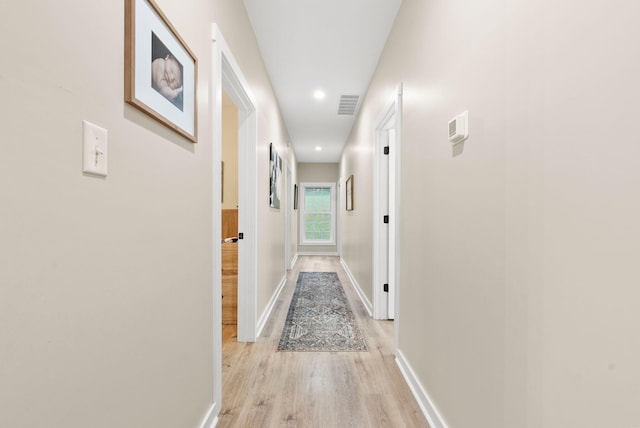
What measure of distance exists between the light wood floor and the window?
5.89m

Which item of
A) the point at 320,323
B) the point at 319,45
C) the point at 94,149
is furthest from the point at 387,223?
the point at 94,149

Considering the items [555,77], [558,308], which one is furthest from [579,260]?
[555,77]

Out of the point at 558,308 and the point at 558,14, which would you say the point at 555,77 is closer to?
the point at 558,14

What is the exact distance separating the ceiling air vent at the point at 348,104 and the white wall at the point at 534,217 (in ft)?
8.05

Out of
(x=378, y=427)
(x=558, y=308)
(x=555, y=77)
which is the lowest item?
(x=378, y=427)

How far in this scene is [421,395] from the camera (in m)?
1.88

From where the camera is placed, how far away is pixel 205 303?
1606 mm

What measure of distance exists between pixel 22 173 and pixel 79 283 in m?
0.28

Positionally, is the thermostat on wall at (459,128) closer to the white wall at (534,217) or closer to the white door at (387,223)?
the white wall at (534,217)

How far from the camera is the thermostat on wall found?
140cm

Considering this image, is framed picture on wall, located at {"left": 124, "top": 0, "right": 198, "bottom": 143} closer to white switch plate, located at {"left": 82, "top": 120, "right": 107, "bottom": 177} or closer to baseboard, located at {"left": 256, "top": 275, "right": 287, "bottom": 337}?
white switch plate, located at {"left": 82, "top": 120, "right": 107, "bottom": 177}

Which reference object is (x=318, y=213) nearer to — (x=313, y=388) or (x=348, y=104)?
(x=348, y=104)

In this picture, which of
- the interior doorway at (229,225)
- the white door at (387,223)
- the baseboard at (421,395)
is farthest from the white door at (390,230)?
the interior doorway at (229,225)

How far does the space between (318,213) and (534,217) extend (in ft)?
26.1
